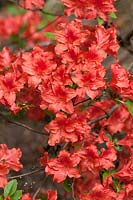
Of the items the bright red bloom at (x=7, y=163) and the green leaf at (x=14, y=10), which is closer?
the bright red bloom at (x=7, y=163)

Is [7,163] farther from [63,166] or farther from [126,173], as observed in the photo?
[126,173]

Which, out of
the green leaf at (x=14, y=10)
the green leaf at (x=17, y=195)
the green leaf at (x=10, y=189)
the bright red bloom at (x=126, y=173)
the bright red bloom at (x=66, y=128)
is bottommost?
the green leaf at (x=14, y=10)

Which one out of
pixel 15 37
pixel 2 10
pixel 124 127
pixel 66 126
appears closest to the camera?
pixel 66 126

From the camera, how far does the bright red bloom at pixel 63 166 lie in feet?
8.25

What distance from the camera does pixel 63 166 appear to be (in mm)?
2543

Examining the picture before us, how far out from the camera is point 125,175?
2.55 metres

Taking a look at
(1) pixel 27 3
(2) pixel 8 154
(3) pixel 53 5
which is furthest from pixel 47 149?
(3) pixel 53 5

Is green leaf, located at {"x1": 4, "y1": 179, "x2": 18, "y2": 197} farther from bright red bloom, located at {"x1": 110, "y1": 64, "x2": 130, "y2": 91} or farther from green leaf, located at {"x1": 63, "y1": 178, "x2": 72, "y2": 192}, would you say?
bright red bloom, located at {"x1": 110, "y1": 64, "x2": 130, "y2": 91}

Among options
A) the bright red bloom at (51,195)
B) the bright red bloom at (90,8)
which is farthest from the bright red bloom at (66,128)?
the bright red bloom at (90,8)

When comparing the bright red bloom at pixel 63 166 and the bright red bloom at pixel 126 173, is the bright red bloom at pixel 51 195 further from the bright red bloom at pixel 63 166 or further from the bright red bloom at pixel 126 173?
the bright red bloom at pixel 126 173

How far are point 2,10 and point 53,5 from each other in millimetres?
3422

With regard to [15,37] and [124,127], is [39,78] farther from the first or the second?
[15,37]

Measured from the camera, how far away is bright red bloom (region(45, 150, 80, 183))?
252cm

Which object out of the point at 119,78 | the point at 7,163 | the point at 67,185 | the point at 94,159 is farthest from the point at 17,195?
the point at 119,78
